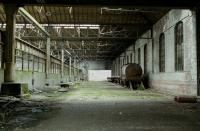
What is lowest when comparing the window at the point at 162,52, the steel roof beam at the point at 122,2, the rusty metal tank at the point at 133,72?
the rusty metal tank at the point at 133,72

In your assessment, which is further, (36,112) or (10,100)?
(10,100)

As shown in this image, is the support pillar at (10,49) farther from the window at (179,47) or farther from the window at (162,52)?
the window at (162,52)

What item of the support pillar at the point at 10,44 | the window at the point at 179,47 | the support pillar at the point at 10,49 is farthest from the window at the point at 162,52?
the support pillar at the point at 10,44

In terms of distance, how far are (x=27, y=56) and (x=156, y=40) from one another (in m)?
11.0

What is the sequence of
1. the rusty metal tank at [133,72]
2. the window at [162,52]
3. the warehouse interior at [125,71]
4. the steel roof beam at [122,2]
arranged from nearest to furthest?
the warehouse interior at [125,71], the steel roof beam at [122,2], the window at [162,52], the rusty metal tank at [133,72]

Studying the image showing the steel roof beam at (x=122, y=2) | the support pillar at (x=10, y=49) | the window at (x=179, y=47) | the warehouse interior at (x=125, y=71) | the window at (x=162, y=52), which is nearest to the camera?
the warehouse interior at (x=125, y=71)

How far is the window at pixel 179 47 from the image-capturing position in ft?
63.5

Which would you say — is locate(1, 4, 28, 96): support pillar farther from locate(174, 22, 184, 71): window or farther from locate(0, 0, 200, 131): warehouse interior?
locate(174, 22, 184, 71): window

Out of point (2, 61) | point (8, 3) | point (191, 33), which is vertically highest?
point (8, 3)

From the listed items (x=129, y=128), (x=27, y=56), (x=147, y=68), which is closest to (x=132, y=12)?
(x=147, y=68)

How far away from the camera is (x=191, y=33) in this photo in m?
17.0

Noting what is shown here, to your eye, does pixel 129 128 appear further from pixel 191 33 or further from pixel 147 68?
pixel 147 68

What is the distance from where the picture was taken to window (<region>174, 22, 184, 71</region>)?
19361 mm

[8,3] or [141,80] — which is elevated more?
[8,3]
